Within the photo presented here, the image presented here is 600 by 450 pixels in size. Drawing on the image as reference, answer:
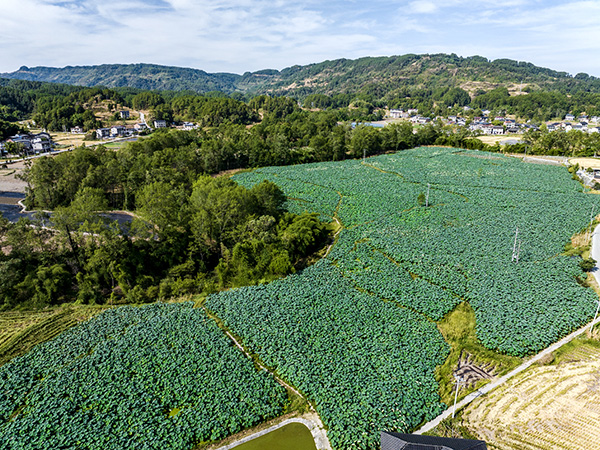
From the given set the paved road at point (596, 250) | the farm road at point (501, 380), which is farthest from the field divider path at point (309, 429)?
the paved road at point (596, 250)

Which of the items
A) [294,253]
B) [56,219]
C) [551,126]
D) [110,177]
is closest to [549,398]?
[294,253]

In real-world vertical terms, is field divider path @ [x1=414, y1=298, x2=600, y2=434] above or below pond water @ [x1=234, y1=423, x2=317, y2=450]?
above

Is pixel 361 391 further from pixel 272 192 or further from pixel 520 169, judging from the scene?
pixel 520 169

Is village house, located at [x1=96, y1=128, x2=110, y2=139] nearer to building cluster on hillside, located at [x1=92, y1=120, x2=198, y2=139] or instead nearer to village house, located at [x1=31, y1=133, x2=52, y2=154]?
building cluster on hillside, located at [x1=92, y1=120, x2=198, y2=139]

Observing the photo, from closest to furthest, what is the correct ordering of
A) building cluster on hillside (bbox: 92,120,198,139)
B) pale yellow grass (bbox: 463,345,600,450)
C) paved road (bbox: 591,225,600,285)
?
pale yellow grass (bbox: 463,345,600,450) → paved road (bbox: 591,225,600,285) → building cluster on hillside (bbox: 92,120,198,139)

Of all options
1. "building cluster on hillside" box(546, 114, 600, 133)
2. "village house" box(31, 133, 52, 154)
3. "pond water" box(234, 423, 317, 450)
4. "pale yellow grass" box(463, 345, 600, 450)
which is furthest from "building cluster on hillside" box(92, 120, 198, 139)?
"building cluster on hillside" box(546, 114, 600, 133)

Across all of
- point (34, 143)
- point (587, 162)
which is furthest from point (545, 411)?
point (34, 143)
